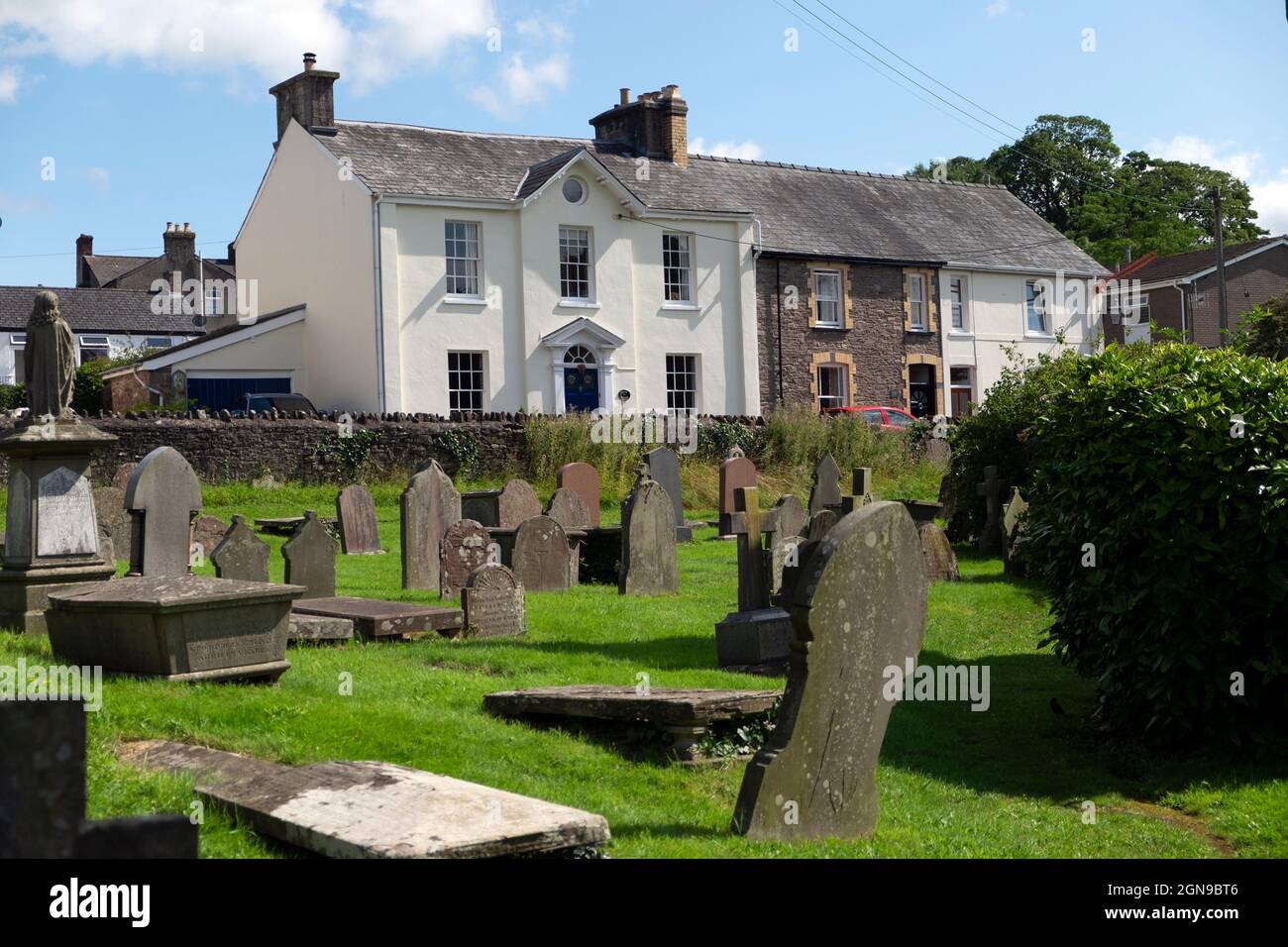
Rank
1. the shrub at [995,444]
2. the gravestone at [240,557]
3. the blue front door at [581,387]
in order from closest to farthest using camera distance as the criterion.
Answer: the gravestone at [240,557], the shrub at [995,444], the blue front door at [581,387]

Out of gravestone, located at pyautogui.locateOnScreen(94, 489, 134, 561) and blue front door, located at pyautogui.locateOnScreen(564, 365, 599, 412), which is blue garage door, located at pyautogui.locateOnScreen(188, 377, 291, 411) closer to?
blue front door, located at pyautogui.locateOnScreen(564, 365, 599, 412)

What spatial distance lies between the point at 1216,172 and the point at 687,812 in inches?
3213

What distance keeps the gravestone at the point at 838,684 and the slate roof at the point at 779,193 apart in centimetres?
2744

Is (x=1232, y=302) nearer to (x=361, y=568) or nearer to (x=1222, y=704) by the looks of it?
(x=361, y=568)

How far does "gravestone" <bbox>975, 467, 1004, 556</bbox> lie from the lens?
20.5m

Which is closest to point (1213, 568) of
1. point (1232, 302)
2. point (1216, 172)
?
point (1232, 302)

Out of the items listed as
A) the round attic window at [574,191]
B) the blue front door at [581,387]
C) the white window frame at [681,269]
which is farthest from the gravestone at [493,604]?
the white window frame at [681,269]

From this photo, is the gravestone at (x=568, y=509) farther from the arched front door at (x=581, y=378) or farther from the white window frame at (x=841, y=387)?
the white window frame at (x=841, y=387)

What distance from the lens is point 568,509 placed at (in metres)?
19.7

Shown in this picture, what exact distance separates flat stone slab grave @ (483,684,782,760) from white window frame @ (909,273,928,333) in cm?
3411

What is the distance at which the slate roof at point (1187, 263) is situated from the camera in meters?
56.5

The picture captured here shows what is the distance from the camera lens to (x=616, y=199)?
3550 cm

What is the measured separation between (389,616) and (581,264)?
24.5m

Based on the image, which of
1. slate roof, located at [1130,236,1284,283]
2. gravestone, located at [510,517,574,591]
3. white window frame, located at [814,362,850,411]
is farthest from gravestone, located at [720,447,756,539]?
slate roof, located at [1130,236,1284,283]
